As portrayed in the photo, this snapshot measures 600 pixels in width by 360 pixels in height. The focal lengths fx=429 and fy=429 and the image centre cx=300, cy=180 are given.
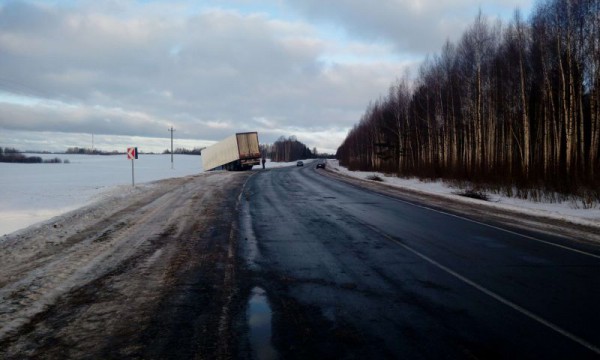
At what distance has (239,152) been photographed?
51.2 m

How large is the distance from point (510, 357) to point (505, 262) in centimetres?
387

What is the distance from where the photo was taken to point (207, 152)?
6081 centimetres

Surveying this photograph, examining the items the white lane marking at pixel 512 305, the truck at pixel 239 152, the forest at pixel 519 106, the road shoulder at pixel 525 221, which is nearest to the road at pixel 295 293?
the white lane marking at pixel 512 305

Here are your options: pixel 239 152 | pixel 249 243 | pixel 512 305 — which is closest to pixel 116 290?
pixel 249 243

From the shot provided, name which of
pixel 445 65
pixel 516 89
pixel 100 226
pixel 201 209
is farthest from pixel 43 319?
pixel 445 65

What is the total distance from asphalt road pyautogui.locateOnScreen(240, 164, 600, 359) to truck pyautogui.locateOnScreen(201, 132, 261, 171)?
41.5 meters

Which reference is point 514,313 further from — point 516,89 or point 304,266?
point 516,89

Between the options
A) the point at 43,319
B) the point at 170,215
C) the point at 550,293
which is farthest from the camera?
the point at 170,215

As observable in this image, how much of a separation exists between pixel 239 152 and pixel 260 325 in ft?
156

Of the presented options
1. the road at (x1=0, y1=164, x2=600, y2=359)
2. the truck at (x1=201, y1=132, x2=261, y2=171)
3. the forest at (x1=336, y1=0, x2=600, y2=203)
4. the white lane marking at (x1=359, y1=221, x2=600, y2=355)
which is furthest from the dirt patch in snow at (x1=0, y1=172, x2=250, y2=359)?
the truck at (x1=201, y1=132, x2=261, y2=171)

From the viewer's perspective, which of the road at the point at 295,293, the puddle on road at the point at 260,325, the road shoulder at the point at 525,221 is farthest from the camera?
the road shoulder at the point at 525,221

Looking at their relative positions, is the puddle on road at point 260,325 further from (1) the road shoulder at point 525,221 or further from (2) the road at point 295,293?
(1) the road shoulder at point 525,221

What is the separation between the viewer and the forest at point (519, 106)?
2322cm

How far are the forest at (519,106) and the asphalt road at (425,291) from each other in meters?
11.1
